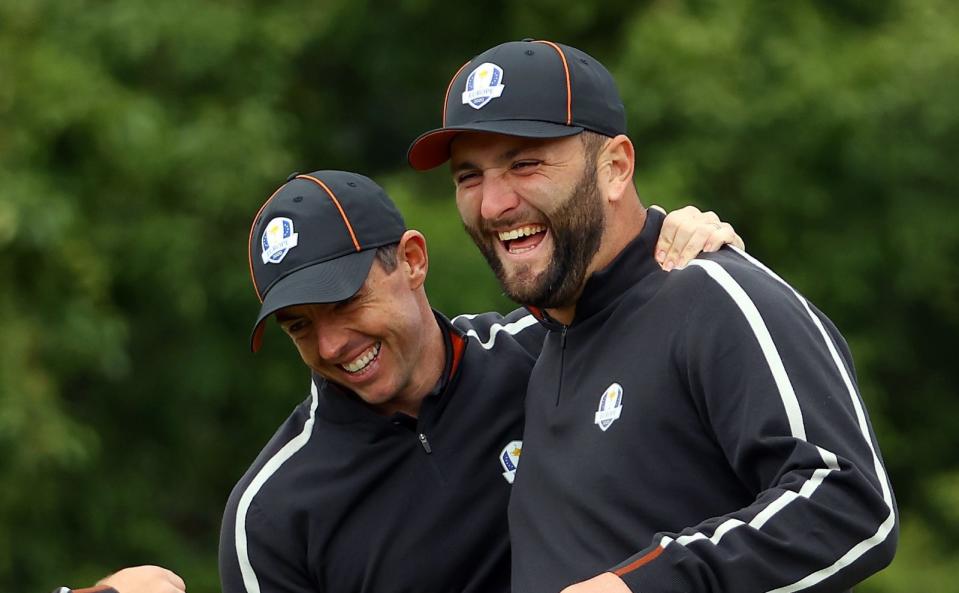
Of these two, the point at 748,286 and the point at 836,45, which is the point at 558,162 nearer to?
the point at 748,286

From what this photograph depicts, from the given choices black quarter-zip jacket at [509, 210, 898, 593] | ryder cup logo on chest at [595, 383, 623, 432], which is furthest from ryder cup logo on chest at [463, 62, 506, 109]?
ryder cup logo on chest at [595, 383, 623, 432]

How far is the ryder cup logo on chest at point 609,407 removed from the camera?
327cm

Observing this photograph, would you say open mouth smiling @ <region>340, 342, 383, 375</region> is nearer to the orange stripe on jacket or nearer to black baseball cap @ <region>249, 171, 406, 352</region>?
black baseball cap @ <region>249, 171, 406, 352</region>

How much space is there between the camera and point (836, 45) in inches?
460

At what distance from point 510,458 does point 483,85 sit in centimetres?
95

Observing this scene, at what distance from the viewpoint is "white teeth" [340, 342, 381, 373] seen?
149 inches

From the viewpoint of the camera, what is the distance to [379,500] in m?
3.87

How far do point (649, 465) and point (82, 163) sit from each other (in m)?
7.15

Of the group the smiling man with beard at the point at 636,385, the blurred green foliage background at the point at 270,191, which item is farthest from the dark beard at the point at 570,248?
the blurred green foliage background at the point at 270,191

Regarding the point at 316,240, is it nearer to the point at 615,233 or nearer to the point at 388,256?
the point at 388,256

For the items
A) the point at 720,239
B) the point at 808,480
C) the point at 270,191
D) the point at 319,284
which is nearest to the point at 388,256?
the point at 319,284

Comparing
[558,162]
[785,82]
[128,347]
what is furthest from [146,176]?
[558,162]

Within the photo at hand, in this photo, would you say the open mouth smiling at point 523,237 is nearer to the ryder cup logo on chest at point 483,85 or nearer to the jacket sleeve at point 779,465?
the ryder cup logo on chest at point 483,85

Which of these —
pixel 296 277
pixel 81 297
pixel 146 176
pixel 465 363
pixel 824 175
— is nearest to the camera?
pixel 296 277
